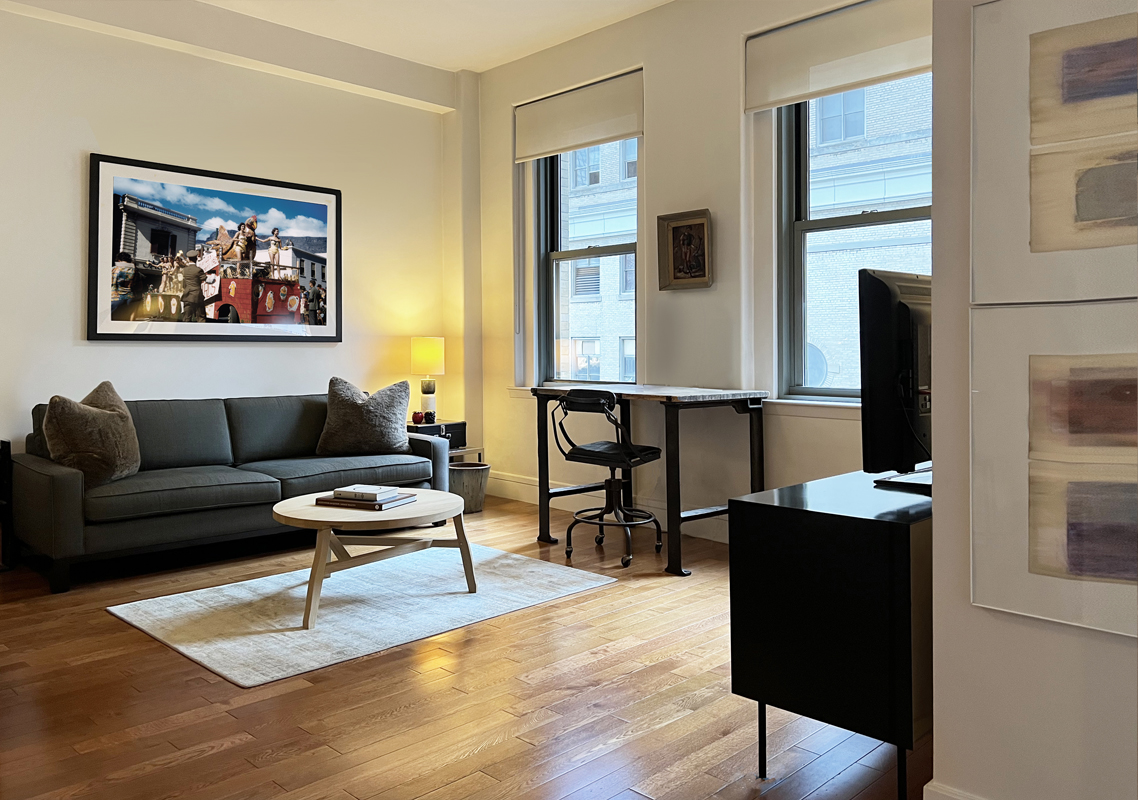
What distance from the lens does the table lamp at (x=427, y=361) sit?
5.99 meters

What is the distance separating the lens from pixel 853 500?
217cm

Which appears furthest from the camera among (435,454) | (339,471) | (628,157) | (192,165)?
(628,157)

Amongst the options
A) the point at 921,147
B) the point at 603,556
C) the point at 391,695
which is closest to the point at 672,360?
the point at 603,556

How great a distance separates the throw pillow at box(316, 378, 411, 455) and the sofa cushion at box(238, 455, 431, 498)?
81 millimetres

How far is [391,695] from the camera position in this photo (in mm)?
2734

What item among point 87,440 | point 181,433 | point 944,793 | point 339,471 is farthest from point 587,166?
point 944,793

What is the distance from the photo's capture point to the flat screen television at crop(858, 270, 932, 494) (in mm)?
2098

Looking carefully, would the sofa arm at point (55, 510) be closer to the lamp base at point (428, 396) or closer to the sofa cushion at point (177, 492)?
the sofa cushion at point (177, 492)

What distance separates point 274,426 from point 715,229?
2799mm

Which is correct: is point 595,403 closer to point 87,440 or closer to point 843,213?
point 843,213

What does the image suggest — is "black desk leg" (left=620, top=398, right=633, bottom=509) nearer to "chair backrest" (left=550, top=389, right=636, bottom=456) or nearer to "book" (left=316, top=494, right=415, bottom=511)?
"chair backrest" (left=550, top=389, right=636, bottom=456)

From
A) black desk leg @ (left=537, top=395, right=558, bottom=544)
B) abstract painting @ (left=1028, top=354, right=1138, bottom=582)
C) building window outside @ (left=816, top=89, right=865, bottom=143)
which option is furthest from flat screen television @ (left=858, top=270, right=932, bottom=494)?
black desk leg @ (left=537, top=395, right=558, bottom=544)

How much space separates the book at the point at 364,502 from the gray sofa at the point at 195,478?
2.74 ft

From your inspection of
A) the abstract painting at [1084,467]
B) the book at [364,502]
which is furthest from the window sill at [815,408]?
the abstract painting at [1084,467]
